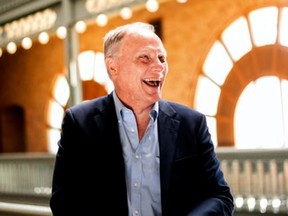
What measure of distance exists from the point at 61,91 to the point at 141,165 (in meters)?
12.2

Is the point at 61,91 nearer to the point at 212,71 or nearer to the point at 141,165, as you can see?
the point at 212,71

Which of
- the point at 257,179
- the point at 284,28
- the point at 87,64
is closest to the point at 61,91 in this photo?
the point at 87,64

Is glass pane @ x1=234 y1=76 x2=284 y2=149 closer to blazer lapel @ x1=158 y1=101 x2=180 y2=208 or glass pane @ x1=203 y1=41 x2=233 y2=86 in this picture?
glass pane @ x1=203 y1=41 x2=233 y2=86

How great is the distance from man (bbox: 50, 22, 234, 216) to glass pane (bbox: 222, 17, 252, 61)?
8.11 m

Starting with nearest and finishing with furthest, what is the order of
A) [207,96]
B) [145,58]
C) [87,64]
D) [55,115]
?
[145,58]
[207,96]
[87,64]
[55,115]

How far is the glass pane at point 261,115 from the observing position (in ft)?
30.8

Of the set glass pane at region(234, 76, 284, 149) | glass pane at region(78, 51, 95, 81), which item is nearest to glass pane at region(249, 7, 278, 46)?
glass pane at region(234, 76, 284, 149)

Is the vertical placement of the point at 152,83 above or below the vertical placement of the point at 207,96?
below

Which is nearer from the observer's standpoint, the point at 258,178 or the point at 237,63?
the point at 258,178

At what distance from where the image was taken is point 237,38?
32.6ft

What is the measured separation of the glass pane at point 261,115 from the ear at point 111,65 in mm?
7789

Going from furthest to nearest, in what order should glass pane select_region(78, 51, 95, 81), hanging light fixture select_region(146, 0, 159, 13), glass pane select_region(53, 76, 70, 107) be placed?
glass pane select_region(53, 76, 70, 107) < glass pane select_region(78, 51, 95, 81) < hanging light fixture select_region(146, 0, 159, 13)

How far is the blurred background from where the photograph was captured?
640 centimetres

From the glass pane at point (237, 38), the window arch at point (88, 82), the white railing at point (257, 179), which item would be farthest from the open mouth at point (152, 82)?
the window arch at point (88, 82)
